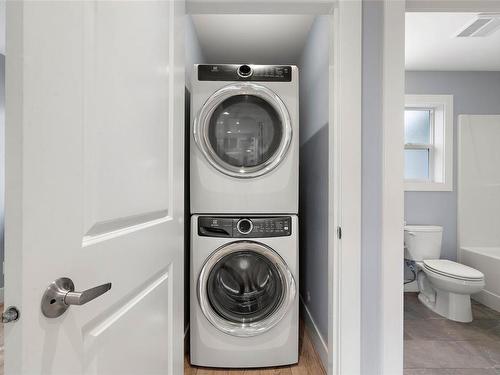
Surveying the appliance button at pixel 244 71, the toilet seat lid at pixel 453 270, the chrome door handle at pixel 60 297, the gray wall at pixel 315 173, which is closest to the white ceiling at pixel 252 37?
the gray wall at pixel 315 173

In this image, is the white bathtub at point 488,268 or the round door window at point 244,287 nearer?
the round door window at point 244,287

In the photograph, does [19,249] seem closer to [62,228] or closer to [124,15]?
[62,228]

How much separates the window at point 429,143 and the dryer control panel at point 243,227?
2.05 metres

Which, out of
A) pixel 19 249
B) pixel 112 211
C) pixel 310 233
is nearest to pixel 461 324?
pixel 310 233

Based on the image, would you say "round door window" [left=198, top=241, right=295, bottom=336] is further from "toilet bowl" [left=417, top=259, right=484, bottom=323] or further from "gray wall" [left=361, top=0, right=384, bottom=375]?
"toilet bowl" [left=417, top=259, right=484, bottom=323]

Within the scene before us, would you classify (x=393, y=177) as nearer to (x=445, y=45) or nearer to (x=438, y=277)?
(x=438, y=277)

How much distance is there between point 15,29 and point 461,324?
3132 mm

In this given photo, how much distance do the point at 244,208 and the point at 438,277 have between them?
1.93 meters

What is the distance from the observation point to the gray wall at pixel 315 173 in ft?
5.81

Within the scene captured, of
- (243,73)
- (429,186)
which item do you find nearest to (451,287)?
(429,186)

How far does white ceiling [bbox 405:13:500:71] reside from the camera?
87.1 inches

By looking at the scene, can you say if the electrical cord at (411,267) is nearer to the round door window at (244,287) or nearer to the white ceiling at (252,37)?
the round door window at (244,287)

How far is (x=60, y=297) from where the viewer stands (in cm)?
50

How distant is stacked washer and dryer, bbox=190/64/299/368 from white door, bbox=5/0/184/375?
729mm
